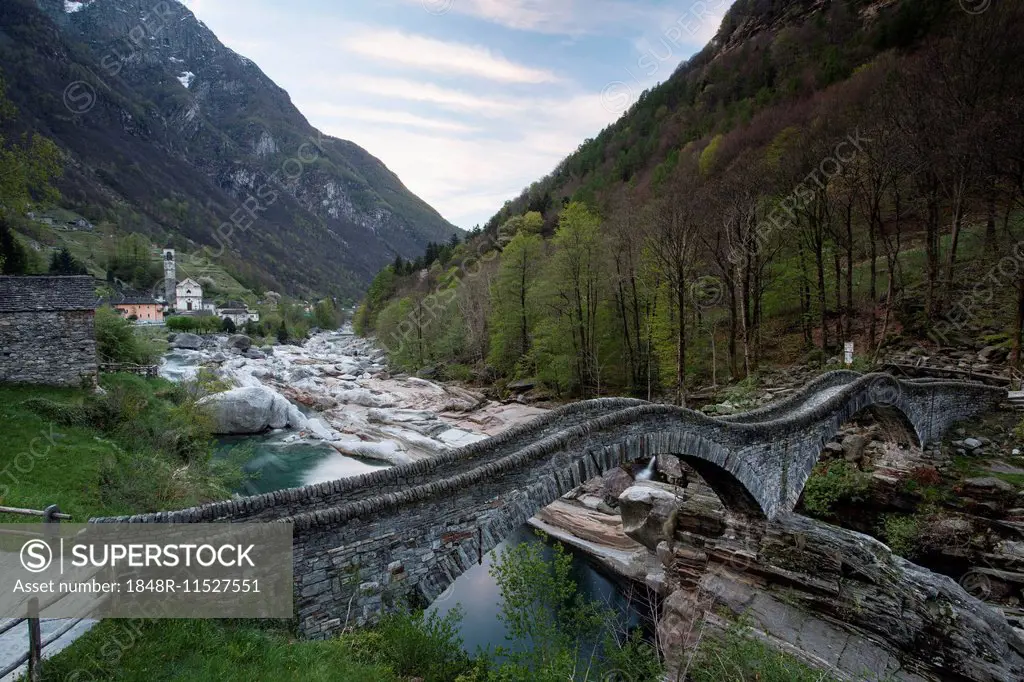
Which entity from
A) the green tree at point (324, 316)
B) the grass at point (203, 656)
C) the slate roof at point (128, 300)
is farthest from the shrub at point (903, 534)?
the green tree at point (324, 316)

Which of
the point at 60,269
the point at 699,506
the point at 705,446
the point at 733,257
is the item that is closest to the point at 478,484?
the point at 705,446

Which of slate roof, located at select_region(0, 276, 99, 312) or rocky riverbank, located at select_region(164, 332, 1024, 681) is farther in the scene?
slate roof, located at select_region(0, 276, 99, 312)

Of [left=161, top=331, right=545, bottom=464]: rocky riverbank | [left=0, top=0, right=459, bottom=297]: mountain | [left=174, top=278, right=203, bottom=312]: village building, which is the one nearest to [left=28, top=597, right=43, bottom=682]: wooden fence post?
[left=161, top=331, right=545, bottom=464]: rocky riverbank

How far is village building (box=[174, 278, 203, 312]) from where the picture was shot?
7641 cm

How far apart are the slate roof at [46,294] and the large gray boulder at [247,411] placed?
810cm

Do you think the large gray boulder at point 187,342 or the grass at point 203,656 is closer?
the grass at point 203,656

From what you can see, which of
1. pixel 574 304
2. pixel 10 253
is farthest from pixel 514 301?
pixel 10 253

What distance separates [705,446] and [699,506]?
3.59 meters

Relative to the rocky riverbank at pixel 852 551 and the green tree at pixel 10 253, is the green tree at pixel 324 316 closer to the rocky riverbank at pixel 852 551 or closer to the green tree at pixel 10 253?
the green tree at pixel 10 253

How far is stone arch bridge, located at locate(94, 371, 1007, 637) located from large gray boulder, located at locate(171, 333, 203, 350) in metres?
51.6

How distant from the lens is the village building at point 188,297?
76.4m

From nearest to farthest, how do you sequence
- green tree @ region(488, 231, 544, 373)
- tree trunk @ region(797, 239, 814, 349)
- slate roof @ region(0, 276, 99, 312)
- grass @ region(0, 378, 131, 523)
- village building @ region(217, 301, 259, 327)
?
grass @ region(0, 378, 131, 523)
slate roof @ region(0, 276, 99, 312)
tree trunk @ region(797, 239, 814, 349)
green tree @ region(488, 231, 544, 373)
village building @ region(217, 301, 259, 327)

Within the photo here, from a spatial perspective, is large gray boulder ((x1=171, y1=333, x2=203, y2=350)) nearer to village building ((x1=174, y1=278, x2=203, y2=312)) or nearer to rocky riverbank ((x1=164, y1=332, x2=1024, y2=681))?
village building ((x1=174, y1=278, x2=203, y2=312))

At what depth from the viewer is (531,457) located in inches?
300
